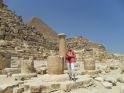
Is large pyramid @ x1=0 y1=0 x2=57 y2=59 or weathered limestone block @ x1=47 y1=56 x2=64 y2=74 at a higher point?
large pyramid @ x1=0 y1=0 x2=57 y2=59

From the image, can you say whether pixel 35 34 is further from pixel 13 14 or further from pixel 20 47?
pixel 20 47

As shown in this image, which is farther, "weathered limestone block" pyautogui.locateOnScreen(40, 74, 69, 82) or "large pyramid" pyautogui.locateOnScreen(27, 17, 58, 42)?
"large pyramid" pyautogui.locateOnScreen(27, 17, 58, 42)

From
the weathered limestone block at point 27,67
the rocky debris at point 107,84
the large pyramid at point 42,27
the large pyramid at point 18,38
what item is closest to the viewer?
the rocky debris at point 107,84

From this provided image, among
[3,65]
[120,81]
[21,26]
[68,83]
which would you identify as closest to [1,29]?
[21,26]

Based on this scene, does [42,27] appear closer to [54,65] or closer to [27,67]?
[27,67]

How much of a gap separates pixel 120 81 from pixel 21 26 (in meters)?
32.5

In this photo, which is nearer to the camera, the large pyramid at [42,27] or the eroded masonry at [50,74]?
the eroded masonry at [50,74]

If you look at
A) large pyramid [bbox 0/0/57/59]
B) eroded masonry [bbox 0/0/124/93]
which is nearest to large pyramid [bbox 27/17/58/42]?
large pyramid [bbox 0/0/57/59]

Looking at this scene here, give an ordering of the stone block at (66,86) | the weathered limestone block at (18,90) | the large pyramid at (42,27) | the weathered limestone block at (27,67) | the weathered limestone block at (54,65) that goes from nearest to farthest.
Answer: the weathered limestone block at (18,90), the stone block at (66,86), the weathered limestone block at (54,65), the weathered limestone block at (27,67), the large pyramid at (42,27)

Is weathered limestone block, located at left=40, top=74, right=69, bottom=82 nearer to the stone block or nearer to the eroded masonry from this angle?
the eroded masonry

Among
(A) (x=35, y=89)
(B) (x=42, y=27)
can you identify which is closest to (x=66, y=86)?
(A) (x=35, y=89)

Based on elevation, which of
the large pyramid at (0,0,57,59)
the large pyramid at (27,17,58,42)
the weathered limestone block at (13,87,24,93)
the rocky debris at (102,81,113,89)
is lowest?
the rocky debris at (102,81,113,89)

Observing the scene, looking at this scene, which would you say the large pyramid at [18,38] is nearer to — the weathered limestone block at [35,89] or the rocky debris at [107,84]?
the rocky debris at [107,84]

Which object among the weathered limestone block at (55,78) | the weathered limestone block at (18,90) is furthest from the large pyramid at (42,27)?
the weathered limestone block at (18,90)
